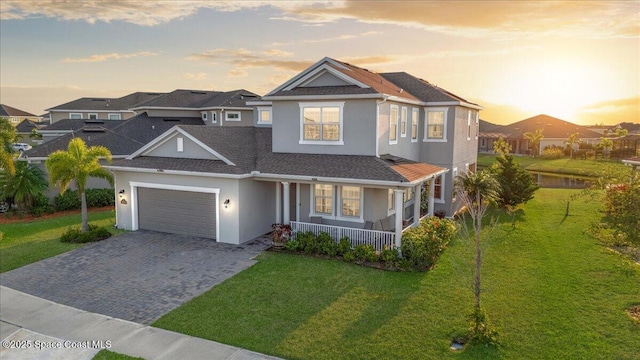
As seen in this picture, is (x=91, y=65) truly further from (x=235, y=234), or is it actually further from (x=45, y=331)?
(x=45, y=331)

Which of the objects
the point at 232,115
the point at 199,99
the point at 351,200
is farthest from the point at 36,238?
the point at 199,99

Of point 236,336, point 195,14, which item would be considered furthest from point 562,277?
point 195,14

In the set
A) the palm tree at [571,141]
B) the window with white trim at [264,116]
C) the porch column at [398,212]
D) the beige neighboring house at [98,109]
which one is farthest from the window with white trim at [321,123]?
the palm tree at [571,141]

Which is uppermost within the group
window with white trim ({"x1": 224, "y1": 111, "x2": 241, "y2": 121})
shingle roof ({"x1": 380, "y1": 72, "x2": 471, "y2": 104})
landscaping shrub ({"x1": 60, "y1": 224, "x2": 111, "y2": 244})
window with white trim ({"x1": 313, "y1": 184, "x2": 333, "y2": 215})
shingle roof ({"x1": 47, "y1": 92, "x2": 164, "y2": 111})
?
shingle roof ({"x1": 47, "y1": 92, "x2": 164, "y2": 111})

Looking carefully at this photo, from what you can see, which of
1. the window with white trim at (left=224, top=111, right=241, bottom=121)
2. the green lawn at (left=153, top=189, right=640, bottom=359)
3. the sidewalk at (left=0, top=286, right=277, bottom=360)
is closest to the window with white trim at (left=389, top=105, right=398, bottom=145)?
the green lawn at (left=153, top=189, right=640, bottom=359)

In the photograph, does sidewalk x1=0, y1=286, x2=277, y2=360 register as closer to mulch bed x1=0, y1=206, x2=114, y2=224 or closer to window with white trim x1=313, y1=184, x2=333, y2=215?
window with white trim x1=313, y1=184, x2=333, y2=215

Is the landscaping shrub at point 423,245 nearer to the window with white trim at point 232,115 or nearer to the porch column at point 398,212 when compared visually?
the porch column at point 398,212

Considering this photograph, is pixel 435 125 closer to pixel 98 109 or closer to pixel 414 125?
pixel 414 125
